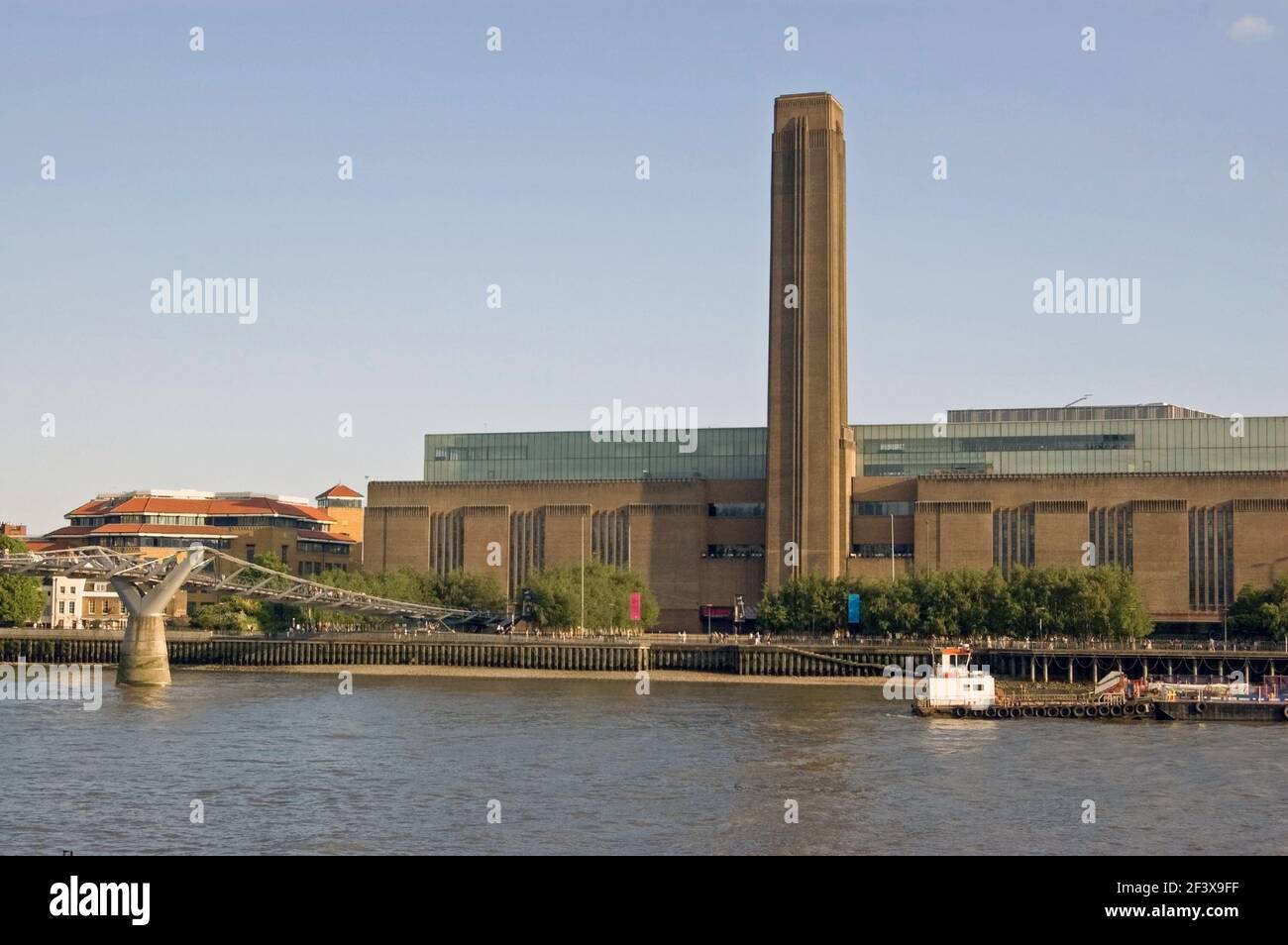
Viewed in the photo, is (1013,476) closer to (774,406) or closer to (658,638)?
(774,406)

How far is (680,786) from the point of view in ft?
175

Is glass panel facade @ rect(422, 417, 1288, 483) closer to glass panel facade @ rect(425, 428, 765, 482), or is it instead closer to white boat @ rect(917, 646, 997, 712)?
glass panel facade @ rect(425, 428, 765, 482)

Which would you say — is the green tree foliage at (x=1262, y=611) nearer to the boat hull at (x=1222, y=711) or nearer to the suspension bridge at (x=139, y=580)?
the boat hull at (x=1222, y=711)

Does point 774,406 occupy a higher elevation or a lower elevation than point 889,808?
higher

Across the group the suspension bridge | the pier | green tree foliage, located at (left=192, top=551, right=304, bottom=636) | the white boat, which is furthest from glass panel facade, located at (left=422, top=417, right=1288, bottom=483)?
the white boat

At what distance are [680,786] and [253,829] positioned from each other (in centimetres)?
1461

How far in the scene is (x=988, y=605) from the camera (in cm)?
12062

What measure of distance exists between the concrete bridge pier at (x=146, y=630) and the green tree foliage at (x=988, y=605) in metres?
48.4

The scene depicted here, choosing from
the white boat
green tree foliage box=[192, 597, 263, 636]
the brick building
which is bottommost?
the white boat

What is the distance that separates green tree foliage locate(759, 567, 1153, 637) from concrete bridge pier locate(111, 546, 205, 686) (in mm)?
48387

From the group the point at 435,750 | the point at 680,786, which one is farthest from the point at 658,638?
the point at 680,786

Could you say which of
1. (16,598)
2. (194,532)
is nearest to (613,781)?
(16,598)

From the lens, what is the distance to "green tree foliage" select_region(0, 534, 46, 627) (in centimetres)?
14288

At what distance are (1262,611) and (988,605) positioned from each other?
62.1ft
